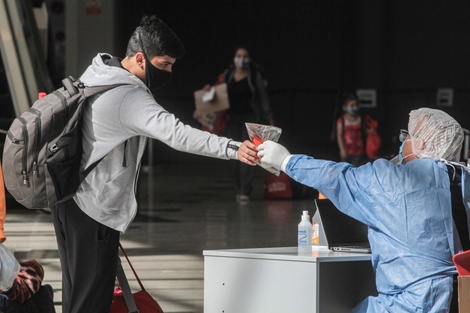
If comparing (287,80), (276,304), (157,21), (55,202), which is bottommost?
(287,80)

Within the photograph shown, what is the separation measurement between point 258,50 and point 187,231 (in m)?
16.3

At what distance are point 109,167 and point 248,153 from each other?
57 cm

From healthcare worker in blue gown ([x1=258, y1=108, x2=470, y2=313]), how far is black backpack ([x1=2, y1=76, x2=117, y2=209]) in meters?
0.79

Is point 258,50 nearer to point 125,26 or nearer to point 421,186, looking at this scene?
point 125,26

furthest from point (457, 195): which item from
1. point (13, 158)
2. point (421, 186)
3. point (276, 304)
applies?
point (13, 158)

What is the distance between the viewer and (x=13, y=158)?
4.38m

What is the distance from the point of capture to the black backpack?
4.34 meters

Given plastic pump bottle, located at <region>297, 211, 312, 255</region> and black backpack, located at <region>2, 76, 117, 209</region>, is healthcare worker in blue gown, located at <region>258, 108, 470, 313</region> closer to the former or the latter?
plastic pump bottle, located at <region>297, 211, 312, 255</region>

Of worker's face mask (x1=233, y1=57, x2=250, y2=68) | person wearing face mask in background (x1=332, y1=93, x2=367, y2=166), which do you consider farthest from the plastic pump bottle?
person wearing face mask in background (x1=332, y1=93, x2=367, y2=166)

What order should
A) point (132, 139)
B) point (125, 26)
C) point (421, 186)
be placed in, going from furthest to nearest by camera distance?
point (125, 26) < point (132, 139) < point (421, 186)

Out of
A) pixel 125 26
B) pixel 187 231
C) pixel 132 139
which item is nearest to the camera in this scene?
pixel 132 139

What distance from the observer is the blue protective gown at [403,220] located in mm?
4160

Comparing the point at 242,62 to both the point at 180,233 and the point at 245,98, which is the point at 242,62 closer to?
the point at 245,98

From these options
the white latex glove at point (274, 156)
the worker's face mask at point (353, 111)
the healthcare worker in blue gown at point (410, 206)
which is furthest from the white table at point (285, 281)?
the worker's face mask at point (353, 111)
